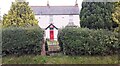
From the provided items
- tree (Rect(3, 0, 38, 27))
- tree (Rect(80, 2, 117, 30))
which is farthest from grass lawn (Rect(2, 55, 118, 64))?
tree (Rect(3, 0, 38, 27))

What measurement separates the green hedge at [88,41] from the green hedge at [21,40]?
61cm

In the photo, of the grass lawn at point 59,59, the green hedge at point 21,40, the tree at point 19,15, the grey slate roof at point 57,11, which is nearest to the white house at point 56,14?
the grey slate roof at point 57,11

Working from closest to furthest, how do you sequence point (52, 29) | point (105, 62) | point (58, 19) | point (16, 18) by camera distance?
point (105, 62), point (16, 18), point (52, 29), point (58, 19)

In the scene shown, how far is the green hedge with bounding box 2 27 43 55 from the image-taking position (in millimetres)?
4938

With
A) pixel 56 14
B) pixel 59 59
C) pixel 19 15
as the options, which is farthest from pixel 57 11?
pixel 59 59

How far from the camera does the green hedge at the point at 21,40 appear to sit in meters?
4.94

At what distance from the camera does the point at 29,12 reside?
6180 millimetres

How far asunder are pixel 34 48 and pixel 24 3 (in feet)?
5.14

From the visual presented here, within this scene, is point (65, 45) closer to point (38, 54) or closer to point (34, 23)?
point (38, 54)

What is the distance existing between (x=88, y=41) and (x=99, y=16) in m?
0.62

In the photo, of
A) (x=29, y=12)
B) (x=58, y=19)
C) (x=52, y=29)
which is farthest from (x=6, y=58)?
(x=58, y=19)

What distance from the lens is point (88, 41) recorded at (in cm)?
495

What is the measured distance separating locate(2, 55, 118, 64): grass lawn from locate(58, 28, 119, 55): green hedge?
5.6 inches

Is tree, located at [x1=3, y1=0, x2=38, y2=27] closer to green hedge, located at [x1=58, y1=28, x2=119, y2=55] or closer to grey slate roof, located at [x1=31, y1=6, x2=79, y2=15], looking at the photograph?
green hedge, located at [x1=58, y1=28, x2=119, y2=55]
